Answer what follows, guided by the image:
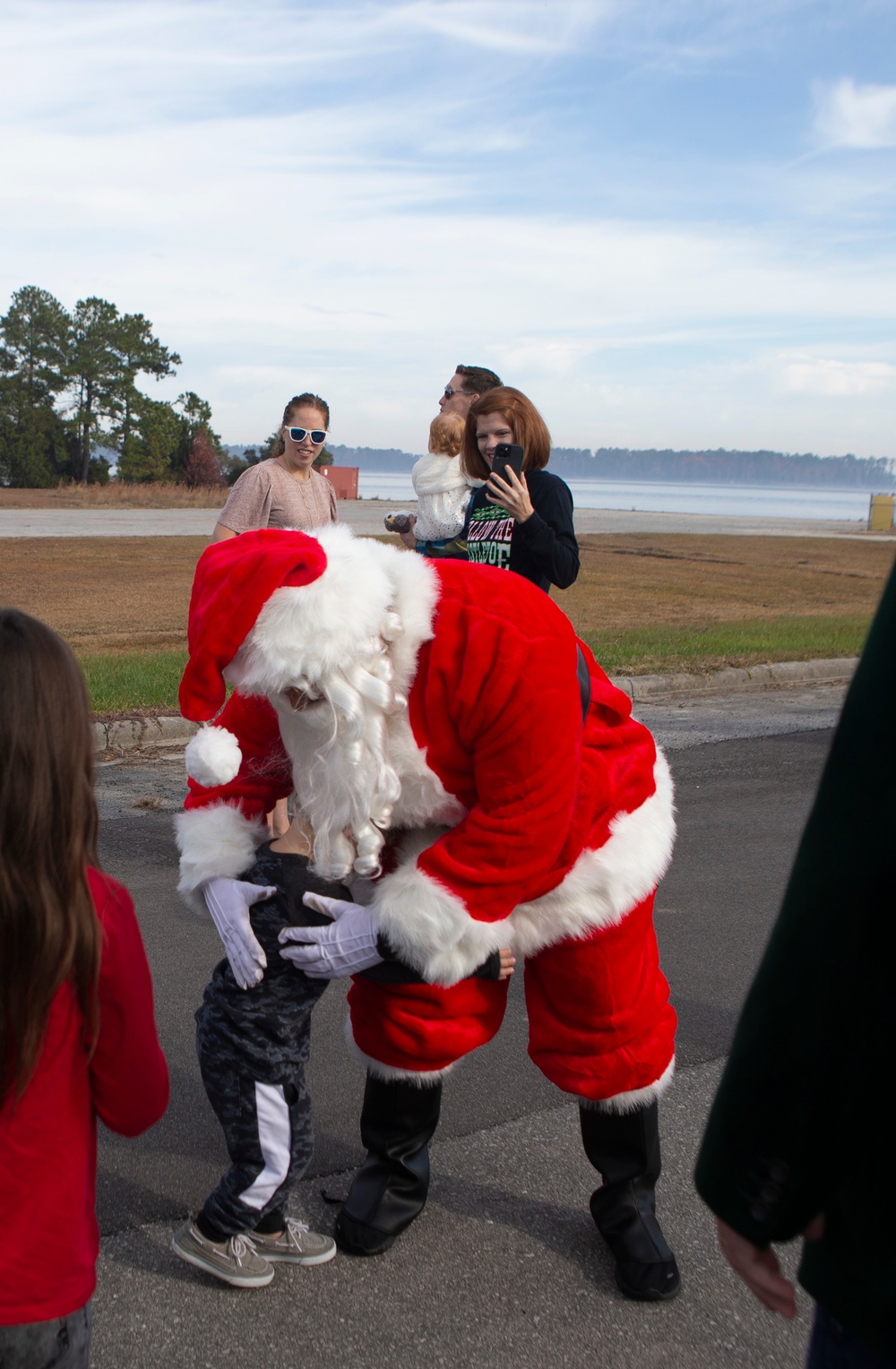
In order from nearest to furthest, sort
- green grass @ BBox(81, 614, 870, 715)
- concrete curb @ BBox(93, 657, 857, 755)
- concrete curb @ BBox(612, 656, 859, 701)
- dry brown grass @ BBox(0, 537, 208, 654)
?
concrete curb @ BBox(93, 657, 857, 755)
green grass @ BBox(81, 614, 870, 715)
concrete curb @ BBox(612, 656, 859, 701)
dry brown grass @ BBox(0, 537, 208, 654)

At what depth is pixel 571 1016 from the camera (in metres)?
2.59

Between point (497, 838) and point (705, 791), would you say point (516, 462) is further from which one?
point (705, 791)

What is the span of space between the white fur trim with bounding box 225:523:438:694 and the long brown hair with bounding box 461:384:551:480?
199cm

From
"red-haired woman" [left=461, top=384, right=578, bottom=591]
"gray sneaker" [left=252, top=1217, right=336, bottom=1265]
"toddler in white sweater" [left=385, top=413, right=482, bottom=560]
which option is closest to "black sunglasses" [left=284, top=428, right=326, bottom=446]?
"toddler in white sweater" [left=385, top=413, right=482, bottom=560]

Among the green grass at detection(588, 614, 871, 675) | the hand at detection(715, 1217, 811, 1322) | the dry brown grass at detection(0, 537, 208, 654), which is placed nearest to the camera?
the hand at detection(715, 1217, 811, 1322)

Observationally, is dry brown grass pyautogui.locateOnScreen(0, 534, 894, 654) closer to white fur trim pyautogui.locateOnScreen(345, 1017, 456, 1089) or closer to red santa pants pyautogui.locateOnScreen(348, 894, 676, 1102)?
white fur trim pyautogui.locateOnScreen(345, 1017, 456, 1089)

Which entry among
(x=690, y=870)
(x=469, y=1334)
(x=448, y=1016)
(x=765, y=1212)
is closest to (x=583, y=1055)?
(x=448, y=1016)

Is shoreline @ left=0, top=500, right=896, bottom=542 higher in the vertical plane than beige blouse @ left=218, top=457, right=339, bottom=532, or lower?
lower

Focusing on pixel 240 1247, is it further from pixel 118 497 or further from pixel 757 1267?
pixel 118 497

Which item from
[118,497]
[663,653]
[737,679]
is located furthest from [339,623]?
[118,497]

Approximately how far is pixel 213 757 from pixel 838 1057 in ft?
5.04

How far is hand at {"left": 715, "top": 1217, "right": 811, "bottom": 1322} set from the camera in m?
1.23

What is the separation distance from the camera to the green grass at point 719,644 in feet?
31.6

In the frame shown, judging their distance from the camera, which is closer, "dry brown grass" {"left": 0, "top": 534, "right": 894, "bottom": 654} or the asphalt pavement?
Result: the asphalt pavement
